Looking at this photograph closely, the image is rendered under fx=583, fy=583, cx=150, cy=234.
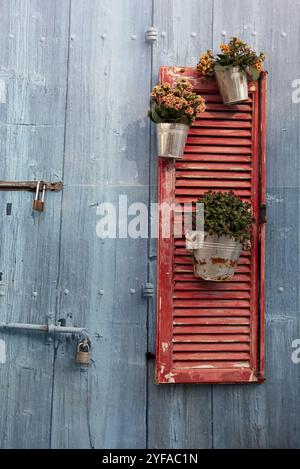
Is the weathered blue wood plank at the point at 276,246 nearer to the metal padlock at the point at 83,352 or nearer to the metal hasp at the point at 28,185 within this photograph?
the metal padlock at the point at 83,352

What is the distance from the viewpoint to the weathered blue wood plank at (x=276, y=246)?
3.44m

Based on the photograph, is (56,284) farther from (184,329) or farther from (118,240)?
(184,329)

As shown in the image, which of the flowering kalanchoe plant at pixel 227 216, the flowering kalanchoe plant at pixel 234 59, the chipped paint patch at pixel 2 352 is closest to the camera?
the flowering kalanchoe plant at pixel 227 216

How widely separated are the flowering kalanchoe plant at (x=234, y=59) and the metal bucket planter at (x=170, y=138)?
384 mm

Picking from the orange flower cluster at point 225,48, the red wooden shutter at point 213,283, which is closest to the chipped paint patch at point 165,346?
the red wooden shutter at point 213,283

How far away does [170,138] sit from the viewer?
324 cm

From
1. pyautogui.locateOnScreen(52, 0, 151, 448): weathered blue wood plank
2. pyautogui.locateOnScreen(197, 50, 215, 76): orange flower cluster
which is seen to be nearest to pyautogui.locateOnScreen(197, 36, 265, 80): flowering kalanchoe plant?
pyautogui.locateOnScreen(197, 50, 215, 76): orange flower cluster

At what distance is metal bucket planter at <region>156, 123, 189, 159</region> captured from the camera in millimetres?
3234

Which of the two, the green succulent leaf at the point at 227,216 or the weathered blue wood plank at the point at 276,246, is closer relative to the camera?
the green succulent leaf at the point at 227,216

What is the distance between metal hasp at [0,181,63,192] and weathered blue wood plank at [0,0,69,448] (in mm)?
32

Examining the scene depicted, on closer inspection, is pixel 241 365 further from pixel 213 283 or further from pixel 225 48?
pixel 225 48

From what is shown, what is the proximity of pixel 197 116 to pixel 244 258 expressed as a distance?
0.88 meters
